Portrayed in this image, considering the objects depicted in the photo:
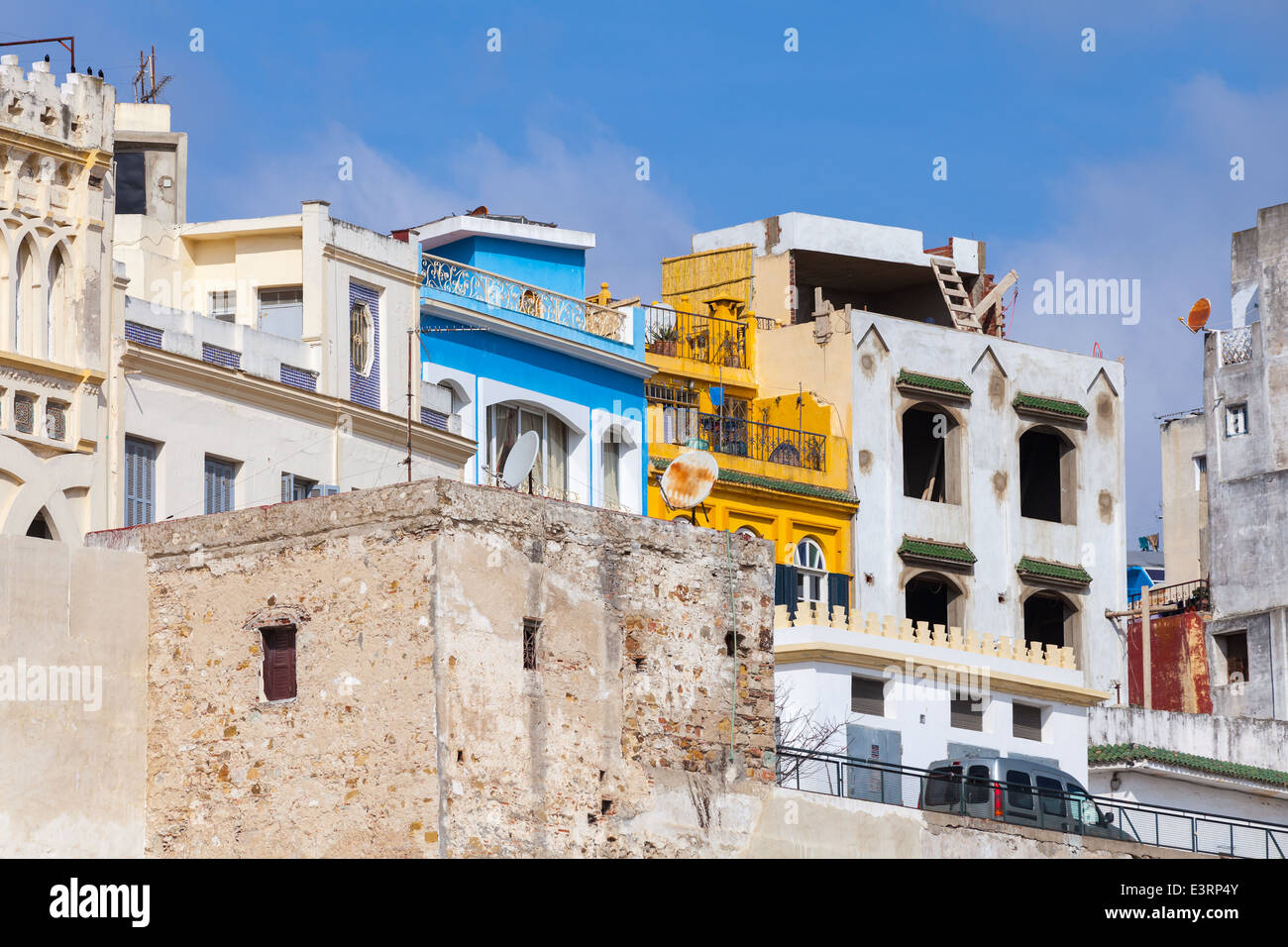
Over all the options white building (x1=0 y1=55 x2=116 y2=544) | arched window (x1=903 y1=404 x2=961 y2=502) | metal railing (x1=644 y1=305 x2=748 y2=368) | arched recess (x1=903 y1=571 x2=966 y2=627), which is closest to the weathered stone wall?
white building (x1=0 y1=55 x2=116 y2=544)

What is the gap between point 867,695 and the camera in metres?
49.7

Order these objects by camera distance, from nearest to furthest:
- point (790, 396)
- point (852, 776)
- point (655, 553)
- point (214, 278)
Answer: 1. point (655, 553)
2. point (852, 776)
3. point (214, 278)
4. point (790, 396)

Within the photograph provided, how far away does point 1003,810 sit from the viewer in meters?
43.1

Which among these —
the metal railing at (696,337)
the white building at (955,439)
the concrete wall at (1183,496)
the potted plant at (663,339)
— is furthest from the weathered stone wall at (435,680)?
the concrete wall at (1183,496)

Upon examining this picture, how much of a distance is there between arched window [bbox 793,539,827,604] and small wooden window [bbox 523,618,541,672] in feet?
59.2

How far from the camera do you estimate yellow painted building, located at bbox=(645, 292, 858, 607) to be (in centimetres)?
5503

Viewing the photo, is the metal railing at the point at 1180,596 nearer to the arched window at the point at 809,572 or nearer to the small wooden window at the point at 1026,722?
the arched window at the point at 809,572

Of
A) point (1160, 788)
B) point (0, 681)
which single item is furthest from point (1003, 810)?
point (0, 681)

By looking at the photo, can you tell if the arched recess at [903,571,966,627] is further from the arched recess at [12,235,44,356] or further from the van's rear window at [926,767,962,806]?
the arched recess at [12,235,44,356]

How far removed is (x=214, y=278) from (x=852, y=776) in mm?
14236

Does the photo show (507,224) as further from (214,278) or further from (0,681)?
(0,681)

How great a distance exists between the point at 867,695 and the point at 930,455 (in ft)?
37.1

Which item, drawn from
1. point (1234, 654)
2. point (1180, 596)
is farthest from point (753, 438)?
point (1180, 596)
